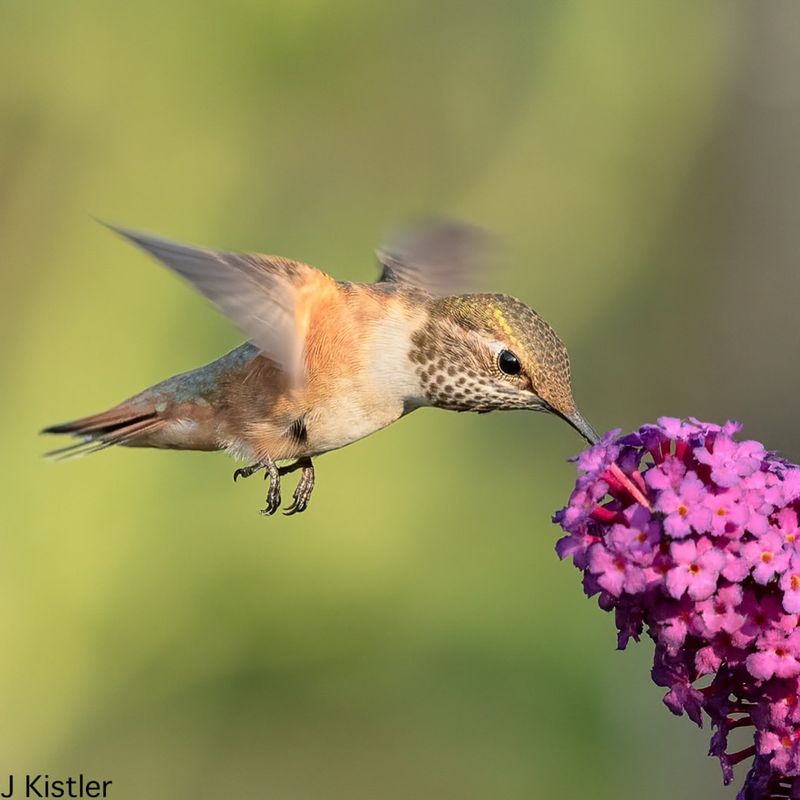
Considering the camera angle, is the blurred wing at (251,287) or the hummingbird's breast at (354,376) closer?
the blurred wing at (251,287)

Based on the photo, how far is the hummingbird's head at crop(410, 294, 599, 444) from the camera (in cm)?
302

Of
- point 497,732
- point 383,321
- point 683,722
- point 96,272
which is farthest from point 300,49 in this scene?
point 683,722

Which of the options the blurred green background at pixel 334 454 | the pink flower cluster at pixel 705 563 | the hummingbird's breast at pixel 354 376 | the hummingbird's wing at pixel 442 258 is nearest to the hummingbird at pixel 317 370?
the hummingbird's breast at pixel 354 376

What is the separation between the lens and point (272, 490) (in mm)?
3355

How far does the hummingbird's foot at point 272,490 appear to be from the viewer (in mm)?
3350

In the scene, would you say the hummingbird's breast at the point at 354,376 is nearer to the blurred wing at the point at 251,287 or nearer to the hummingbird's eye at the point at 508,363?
the blurred wing at the point at 251,287

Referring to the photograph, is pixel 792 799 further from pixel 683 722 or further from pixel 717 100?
pixel 717 100

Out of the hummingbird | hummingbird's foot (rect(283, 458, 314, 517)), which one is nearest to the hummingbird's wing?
the hummingbird

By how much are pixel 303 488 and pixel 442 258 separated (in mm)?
930

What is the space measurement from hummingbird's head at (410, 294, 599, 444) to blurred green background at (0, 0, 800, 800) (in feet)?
3.13

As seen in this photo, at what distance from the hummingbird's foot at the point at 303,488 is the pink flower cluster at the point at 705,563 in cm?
138

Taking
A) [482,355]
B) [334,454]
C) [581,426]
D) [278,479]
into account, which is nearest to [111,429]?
[278,479]

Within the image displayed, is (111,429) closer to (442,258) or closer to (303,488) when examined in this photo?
(303,488)

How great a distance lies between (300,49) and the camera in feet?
19.8
